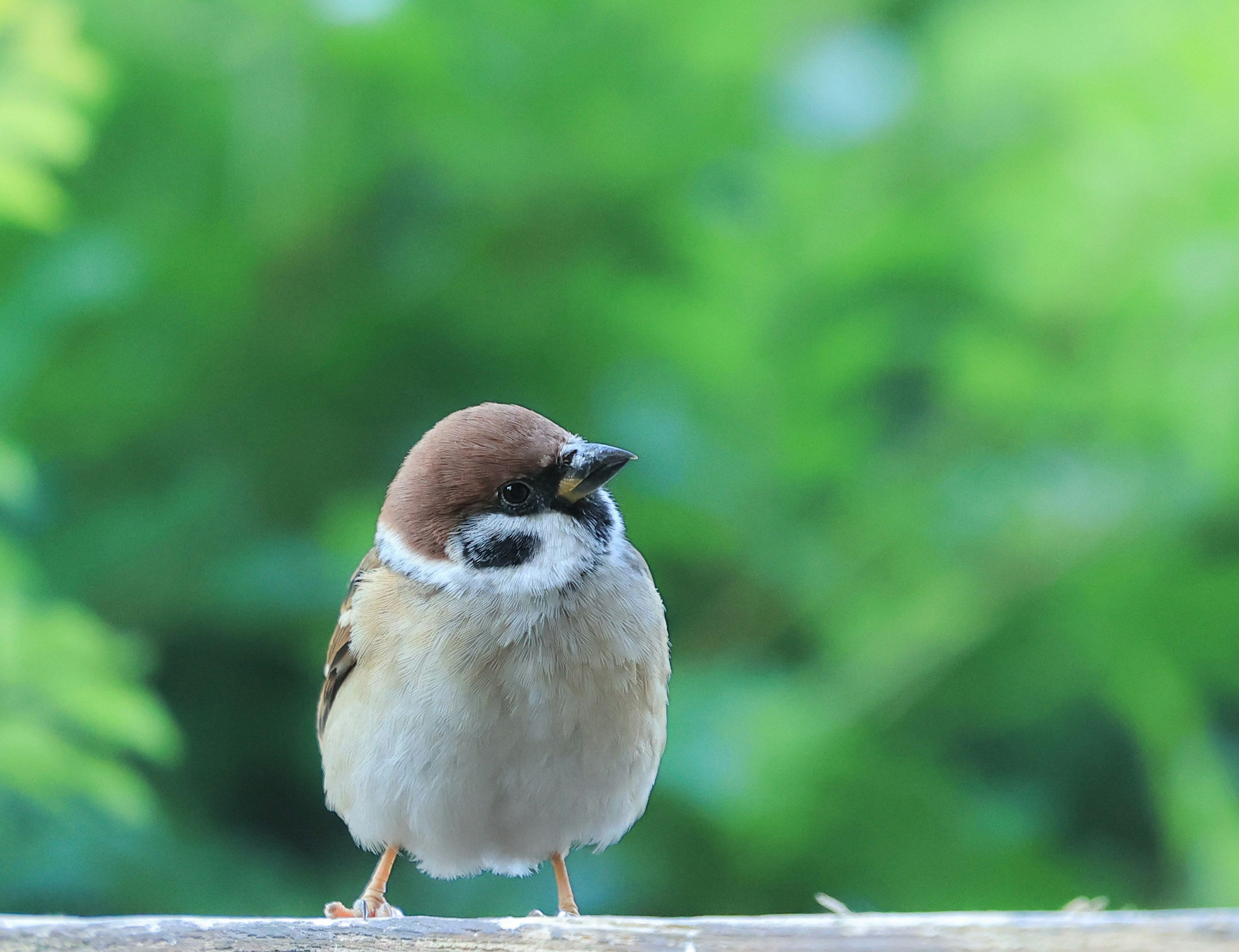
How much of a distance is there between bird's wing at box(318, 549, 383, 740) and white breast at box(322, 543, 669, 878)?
0.04 meters

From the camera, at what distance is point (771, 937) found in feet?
2.95

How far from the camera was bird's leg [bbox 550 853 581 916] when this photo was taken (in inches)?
64.0

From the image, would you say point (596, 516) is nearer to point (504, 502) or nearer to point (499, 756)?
point (504, 502)

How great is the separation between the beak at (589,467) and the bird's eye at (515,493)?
1.5 inches

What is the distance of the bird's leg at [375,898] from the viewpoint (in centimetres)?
159

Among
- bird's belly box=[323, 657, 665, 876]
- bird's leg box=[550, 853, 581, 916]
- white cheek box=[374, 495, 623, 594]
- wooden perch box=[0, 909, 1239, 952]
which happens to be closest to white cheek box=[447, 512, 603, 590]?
white cheek box=[374, 495, 623, 594]

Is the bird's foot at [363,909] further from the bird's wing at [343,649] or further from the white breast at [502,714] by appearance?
the bird's wing at [343,649]

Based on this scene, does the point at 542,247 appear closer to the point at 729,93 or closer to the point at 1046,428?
the point at 729,93

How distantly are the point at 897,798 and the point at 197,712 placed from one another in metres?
1.16

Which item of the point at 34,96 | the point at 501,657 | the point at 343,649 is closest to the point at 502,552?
the point at 501,657

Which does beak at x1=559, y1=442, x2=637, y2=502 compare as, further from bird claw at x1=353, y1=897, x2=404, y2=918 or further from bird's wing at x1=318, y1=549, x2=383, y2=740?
bird claw at x1=353, y1=897, x2=404, y2=918

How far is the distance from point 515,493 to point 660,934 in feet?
2.14

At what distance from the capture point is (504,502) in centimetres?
150

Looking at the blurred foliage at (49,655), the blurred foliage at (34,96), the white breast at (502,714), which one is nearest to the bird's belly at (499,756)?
the white breast at (502,714)
